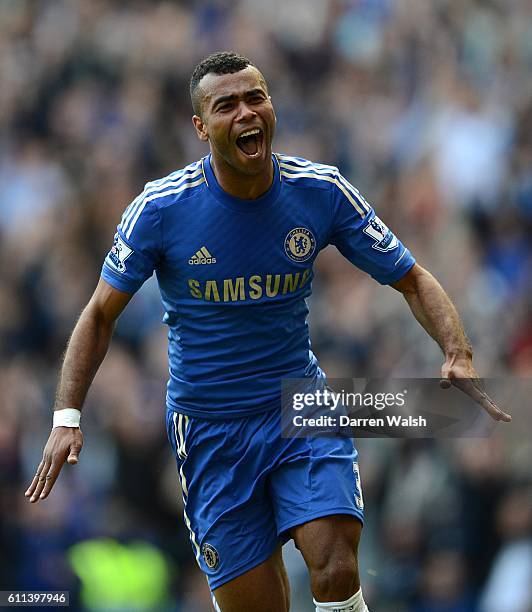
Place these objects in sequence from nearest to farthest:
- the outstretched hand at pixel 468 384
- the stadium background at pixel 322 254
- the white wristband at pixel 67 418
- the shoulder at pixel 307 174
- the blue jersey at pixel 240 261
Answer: the outstretched hand at pixel 468 384
the white wristband at pixel 67 418
the blue jersey at pixel 240 261
the shoulder at pixel 307 174
the stadium background at pixel 322 254

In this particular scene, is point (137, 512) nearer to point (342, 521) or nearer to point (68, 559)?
point (68, 559)

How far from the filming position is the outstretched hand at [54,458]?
228 inches

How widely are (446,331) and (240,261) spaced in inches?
38.9

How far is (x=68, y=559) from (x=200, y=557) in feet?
11.7

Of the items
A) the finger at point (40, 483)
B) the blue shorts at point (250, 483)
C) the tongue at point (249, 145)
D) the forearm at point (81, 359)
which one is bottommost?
the blue shorts at point (250, 483)

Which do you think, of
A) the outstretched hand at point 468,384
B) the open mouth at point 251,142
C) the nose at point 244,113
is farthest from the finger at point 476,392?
the nose at point 244,113

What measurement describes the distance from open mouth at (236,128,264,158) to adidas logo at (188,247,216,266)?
1.58 ft

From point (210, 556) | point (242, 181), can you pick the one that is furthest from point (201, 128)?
point (210, 556)

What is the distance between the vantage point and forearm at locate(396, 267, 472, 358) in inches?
242

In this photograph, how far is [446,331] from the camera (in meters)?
6.21

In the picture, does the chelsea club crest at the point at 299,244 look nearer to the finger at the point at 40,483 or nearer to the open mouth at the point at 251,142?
the open mouth at the point at 251,142

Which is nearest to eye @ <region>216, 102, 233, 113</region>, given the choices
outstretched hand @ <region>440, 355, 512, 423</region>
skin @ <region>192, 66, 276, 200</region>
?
skin @ <region>192, 66, 276, 200</region>

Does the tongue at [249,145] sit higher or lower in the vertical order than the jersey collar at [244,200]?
higher

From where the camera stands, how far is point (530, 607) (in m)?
9.38
